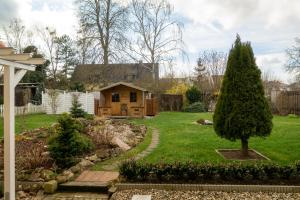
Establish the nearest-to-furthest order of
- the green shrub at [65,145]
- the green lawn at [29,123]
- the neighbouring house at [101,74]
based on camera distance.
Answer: the green shrub at [65,145] < the green lawn at [29,123] < the neighbouring house at [101,74]

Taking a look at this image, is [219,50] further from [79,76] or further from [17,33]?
[17,33]

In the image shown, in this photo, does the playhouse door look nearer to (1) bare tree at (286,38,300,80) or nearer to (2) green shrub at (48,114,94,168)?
(2) green shrub at (48,114,94,168)

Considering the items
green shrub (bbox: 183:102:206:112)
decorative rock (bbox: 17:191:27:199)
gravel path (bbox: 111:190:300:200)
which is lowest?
decorative rock (bbox: 17:191:27:199)

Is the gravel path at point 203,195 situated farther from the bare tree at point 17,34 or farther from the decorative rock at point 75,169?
the bare tree at point 17,34

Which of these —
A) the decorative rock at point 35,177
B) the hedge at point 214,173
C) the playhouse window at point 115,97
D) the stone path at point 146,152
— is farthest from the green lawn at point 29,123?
the hedge at point 214,173

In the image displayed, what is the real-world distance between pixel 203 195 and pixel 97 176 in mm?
2305

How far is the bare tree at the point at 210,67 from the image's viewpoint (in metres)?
31.9

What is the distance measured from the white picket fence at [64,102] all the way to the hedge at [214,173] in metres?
16.5

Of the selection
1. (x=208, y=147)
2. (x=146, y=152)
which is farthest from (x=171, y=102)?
(x=146, y=152)

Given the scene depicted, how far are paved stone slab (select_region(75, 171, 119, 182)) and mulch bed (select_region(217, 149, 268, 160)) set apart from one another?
3.00 m

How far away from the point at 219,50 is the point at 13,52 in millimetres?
30619

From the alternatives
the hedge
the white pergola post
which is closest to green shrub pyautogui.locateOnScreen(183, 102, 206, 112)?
the hedge

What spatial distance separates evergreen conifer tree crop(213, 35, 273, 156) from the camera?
7262mm

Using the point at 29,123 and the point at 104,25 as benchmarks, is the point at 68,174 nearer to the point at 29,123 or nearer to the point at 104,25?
the point at 29,123
